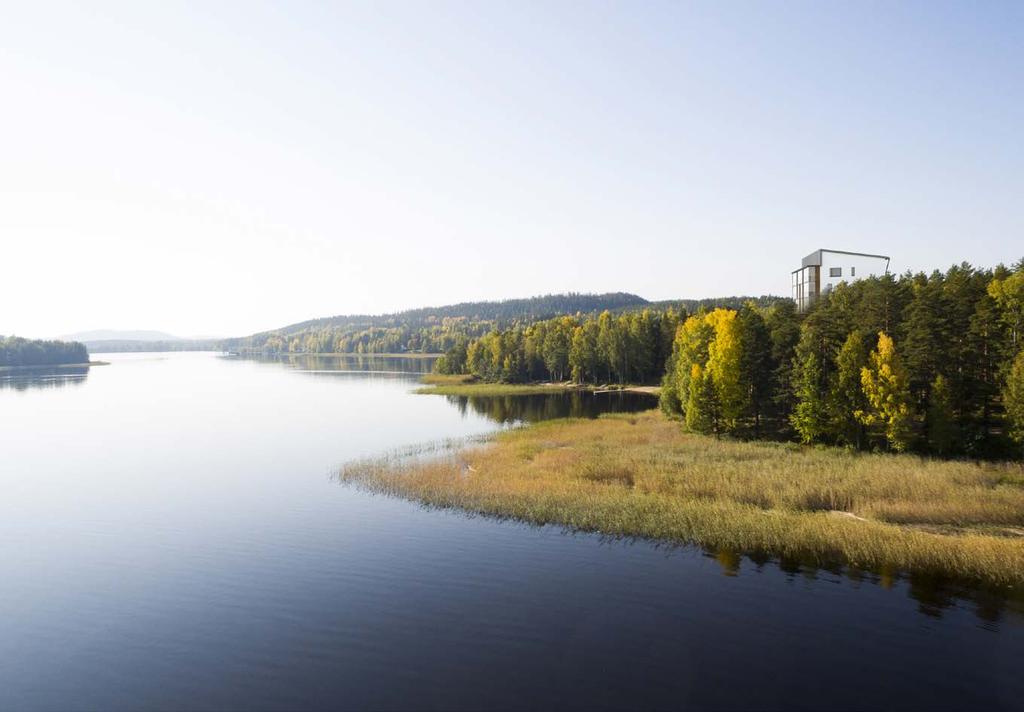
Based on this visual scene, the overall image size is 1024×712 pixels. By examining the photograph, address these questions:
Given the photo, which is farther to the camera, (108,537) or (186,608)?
(108,537)

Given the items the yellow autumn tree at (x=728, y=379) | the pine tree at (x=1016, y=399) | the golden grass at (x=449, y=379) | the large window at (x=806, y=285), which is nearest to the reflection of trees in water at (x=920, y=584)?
the pine tree at (x=1016, y=399)

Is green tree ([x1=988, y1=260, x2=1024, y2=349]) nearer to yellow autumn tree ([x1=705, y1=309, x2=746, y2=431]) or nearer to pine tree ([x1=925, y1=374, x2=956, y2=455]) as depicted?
pine tree ([x1=925, y1=374, x2=956, y2=455])

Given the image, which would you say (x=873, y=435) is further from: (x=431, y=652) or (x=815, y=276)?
(x=431, y=652)

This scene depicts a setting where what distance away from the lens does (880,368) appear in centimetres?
4956

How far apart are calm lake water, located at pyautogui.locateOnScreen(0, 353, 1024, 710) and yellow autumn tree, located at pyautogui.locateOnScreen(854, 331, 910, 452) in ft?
89.0

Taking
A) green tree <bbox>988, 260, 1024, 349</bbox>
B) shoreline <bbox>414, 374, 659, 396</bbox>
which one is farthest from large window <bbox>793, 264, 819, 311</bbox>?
shoreline <bbox>414, 374, 659, 396</bbox>

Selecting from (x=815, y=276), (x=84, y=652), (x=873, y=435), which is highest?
(x=815, y=276)

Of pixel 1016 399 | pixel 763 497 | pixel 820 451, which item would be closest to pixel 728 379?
pixel 820 451

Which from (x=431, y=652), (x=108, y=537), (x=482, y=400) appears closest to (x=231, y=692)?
(x=431, y=652)

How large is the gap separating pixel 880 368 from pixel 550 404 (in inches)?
2313

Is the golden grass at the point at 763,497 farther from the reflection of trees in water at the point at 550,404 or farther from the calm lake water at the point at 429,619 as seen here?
the reflection of trees in water at the point at 550,404

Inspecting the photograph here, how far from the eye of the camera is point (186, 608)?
25.0m

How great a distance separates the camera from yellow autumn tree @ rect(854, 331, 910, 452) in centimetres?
4862

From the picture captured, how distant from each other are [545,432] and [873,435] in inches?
1203
